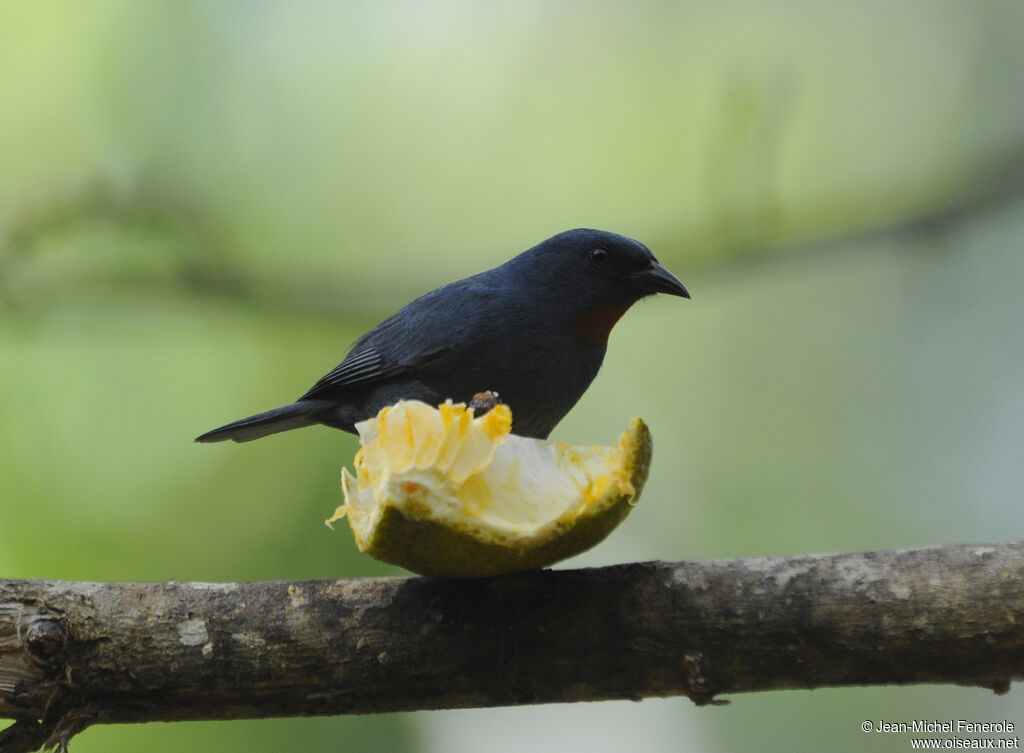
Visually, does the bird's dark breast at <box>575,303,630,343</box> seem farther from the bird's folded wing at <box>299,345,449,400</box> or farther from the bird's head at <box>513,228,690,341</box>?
the bird's folded wing at <box>299,345,449,400</box>

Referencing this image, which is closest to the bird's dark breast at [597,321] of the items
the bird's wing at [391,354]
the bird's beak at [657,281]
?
the bird's beak at [657,281]

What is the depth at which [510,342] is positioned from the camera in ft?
14.1

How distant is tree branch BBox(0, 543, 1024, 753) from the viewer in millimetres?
2529

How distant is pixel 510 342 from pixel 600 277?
0.51 metres

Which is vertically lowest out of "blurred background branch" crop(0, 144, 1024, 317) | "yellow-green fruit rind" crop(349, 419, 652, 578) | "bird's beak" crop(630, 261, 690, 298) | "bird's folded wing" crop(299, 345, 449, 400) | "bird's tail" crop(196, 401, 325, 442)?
"yellow-green fruit rind" crop(349, 419, 652, 578)

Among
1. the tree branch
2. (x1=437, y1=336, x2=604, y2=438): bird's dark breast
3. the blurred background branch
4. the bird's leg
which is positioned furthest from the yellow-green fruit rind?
the blurred background branch

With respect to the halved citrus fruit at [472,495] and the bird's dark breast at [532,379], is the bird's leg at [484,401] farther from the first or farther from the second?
the bird's dark breast at [532,379]

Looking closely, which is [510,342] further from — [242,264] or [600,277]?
[242,264]

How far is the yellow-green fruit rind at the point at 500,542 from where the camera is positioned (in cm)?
248

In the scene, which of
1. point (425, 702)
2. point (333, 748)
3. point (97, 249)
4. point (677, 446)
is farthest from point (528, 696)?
point (677, 446)

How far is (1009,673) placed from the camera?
249 cm

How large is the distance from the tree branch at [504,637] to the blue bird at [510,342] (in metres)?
1.53

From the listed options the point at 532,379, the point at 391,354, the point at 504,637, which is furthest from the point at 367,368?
the point at 504,637

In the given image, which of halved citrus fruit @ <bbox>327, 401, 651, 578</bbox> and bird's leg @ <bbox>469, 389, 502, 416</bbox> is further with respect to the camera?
bird's leg @ <bbox>469, 389, 502, 416</bbox>
